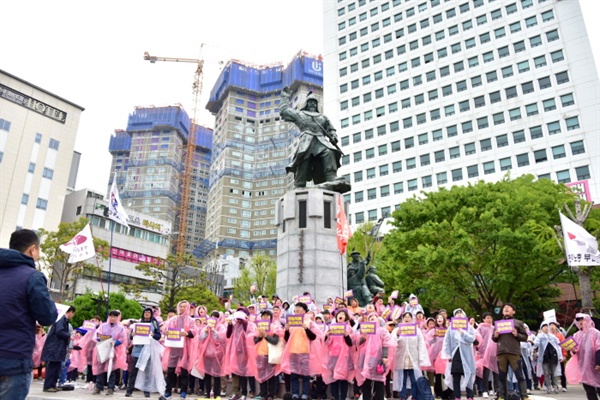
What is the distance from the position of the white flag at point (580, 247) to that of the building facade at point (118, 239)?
5283 cm

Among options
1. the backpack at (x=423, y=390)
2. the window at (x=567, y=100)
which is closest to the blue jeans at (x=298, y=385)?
the backpack at (x=423, y=390)

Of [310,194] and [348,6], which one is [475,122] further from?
[310,194]

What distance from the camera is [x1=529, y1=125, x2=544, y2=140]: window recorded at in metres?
55.2

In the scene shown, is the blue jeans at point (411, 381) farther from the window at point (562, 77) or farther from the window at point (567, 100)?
the window at point (562, 77)

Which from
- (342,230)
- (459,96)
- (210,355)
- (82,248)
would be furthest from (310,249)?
(459,96)

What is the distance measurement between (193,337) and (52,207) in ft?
196

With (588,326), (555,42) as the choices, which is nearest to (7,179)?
(588,326)

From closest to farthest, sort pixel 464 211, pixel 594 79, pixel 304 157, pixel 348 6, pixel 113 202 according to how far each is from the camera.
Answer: pixel 304 157, pixel 113 202, pixel 464 211, pixel 594 79, pixel 348 6

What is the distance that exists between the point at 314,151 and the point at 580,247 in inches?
420

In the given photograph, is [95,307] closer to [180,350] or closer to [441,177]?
[180,350]

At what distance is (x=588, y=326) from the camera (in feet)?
32.7

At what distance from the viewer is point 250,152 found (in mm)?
123688

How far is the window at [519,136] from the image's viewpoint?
56375mm

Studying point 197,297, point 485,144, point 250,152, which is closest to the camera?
point 197,297
